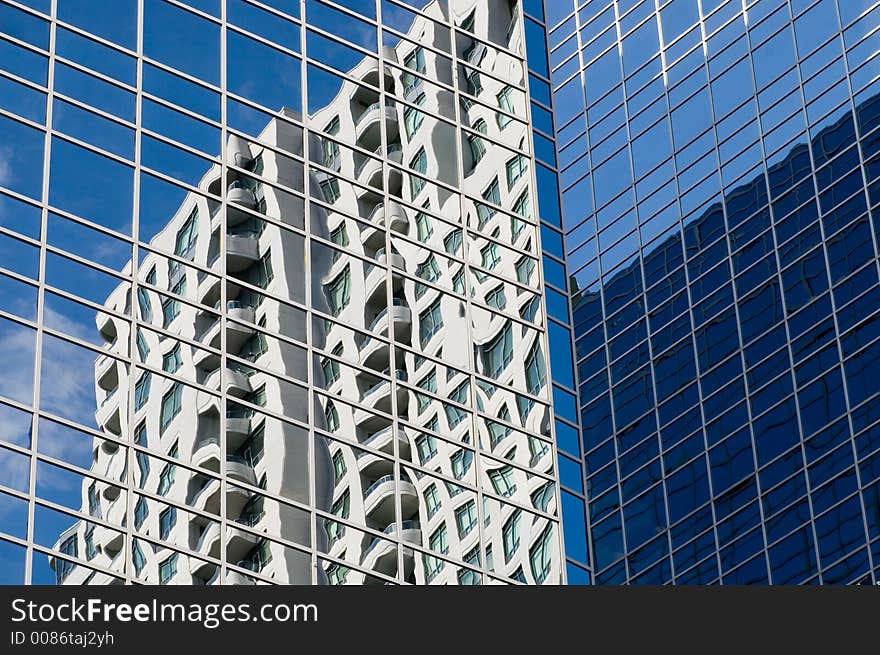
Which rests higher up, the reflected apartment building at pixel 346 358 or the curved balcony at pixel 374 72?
the curved balcony at pixel 374 72

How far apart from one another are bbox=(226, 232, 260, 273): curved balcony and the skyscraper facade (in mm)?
14707

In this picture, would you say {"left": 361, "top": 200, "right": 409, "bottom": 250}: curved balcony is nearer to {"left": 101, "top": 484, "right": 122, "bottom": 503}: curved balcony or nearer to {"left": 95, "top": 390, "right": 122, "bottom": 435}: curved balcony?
{"left": 95, "top": 390, "right": 122, "bottom": 435}: curved balcony

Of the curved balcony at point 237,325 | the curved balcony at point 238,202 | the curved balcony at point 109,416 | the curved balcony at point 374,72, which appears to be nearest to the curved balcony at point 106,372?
the curved balcony at point 109,416

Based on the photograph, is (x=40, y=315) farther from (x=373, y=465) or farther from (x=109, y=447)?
(x=373, y=465)

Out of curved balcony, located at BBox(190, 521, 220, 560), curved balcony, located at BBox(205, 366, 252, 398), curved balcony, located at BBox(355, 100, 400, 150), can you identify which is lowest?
curved balcony, located at BBox(190, 521, 220, 560)

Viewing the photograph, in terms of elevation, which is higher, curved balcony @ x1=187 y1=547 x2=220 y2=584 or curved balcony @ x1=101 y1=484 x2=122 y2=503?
curved balcony @ x1=101 y1=484 x2=122 y2=503

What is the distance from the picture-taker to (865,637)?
3538cm

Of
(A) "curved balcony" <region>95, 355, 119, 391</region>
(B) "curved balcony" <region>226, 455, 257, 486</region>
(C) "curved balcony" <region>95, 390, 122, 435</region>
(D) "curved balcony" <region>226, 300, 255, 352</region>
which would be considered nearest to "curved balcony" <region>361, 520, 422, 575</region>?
(B) "curved balcony" <region>226, 455, 257, 486</region>

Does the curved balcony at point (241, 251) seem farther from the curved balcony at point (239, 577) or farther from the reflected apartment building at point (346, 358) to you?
the curved balcony at point (239, 577)

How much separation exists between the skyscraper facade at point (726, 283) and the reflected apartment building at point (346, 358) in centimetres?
612

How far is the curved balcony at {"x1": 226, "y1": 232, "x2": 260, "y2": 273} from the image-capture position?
57781 mm

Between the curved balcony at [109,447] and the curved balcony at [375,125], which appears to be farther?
the curved balcony at [375,125]

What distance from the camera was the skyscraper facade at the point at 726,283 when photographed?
80250mm

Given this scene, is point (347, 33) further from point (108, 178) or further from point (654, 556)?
point (654, 556)
